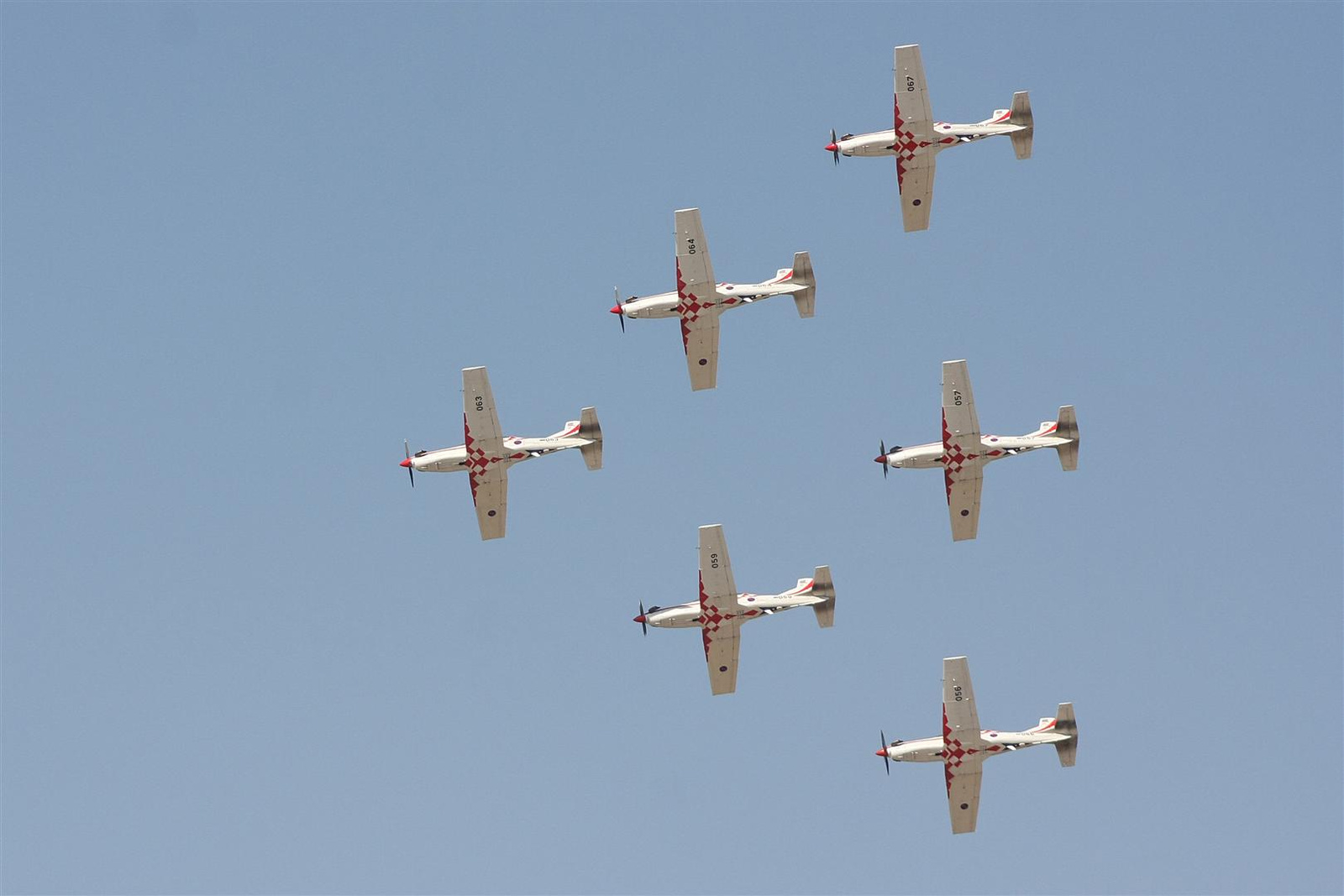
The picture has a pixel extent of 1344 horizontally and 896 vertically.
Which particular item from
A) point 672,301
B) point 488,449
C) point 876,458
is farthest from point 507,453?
point 876,458

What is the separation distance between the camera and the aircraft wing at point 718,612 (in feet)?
337

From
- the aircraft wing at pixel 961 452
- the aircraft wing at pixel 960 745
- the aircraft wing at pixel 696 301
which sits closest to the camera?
the aircraft wing at pixel 696 301

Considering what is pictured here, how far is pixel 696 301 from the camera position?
10156cm

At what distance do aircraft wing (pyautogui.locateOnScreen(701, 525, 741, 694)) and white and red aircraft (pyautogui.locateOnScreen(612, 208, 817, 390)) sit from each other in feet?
29.4

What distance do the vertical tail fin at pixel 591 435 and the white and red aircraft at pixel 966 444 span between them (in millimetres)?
14745

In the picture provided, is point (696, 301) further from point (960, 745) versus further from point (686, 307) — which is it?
point (960, 745)

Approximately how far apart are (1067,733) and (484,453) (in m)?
34.9

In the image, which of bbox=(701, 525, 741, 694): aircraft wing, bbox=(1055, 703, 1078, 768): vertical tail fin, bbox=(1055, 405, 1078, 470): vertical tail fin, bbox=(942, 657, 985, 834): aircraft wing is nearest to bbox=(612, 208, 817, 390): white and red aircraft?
bbox=(701, 525, 741, 694): aircraft wing

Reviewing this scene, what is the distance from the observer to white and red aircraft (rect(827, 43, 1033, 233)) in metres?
101

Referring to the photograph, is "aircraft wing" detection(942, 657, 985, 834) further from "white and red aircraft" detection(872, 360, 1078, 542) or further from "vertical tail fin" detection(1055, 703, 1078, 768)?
"white and red aircraft" detection(872, 360, 1078, 542)

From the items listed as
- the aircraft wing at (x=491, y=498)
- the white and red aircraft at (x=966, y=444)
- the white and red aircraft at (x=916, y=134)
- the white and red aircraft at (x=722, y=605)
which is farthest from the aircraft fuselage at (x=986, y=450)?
the aircraft wing at (x=491, y=498)

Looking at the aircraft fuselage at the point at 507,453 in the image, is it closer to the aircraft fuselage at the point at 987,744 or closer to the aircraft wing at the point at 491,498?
the aircraft wing at the point at 491,498

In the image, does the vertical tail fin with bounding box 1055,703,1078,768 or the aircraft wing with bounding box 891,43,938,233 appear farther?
the vertical tail fin with bounding box 1055,703,1078,768

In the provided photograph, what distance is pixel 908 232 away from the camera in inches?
4109
